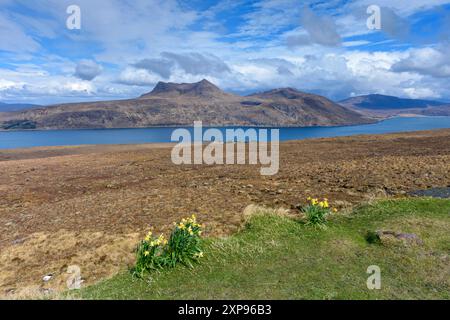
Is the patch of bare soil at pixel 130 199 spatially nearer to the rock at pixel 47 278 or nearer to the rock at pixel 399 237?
the rock at pixel 47 278

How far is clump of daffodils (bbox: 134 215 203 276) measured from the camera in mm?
9000

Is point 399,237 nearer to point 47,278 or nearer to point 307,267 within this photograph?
point 307,267

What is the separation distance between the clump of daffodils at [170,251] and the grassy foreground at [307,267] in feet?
0.99

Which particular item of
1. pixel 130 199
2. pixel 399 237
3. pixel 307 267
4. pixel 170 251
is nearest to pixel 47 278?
pixel 170 251

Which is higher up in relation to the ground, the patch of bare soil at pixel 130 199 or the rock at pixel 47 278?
the patch of bare soil at pixel 130 199

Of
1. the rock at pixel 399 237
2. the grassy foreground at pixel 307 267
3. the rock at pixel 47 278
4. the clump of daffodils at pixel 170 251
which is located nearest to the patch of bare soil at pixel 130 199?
the rock at pixel 47 278

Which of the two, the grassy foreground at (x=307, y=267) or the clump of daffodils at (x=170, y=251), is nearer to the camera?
the grassy foreground at (x=307, y=267)

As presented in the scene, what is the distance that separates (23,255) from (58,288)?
12.5 ft

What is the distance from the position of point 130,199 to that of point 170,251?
1044 centimetres

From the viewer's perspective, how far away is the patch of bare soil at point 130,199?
38.5 ft

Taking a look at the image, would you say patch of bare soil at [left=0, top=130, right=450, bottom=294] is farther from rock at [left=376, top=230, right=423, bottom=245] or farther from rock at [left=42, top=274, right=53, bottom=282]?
rock at [left=376, top=230, right=423, bottom=245]

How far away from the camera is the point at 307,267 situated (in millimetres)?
8664
